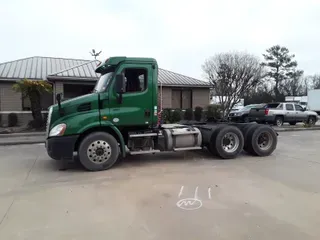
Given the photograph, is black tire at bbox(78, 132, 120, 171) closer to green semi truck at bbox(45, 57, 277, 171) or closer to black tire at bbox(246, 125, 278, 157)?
green semi truck at bbox(45, 57, 277, 171)

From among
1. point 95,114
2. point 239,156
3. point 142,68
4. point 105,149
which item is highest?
point 142,68

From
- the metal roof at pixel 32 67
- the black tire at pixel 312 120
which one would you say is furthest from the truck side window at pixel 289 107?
the metal roof at pixel 32 67

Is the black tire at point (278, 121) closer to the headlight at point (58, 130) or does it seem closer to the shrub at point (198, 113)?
the shrub at point (198, 113)

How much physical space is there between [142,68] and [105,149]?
90.9 inches

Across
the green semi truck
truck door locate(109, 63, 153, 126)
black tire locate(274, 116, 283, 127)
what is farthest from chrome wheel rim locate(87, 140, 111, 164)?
black tire locate(274, 116, 283, 127)

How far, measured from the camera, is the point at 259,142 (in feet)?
31.1

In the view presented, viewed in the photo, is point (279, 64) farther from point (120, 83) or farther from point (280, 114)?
point (120, 83)

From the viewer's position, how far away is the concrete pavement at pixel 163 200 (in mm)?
3940

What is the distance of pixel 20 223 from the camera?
4.21 meters

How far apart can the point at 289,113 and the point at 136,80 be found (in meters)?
16.8

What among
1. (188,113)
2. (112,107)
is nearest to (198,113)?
(188,113)

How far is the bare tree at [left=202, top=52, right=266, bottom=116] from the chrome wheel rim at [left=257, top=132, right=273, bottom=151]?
17.8m

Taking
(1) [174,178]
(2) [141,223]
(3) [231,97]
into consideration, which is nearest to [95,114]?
(1) [174,178]

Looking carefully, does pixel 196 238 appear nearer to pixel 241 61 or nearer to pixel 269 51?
pixel 241 61
